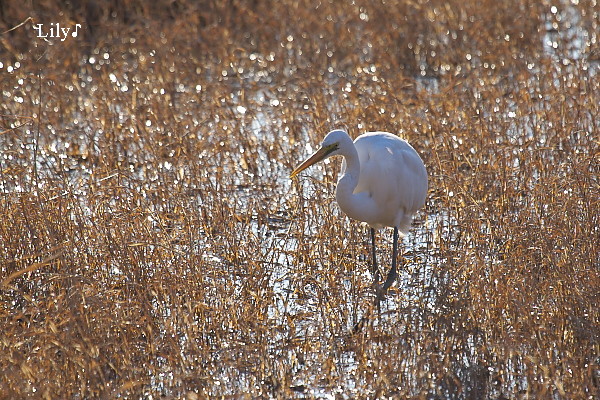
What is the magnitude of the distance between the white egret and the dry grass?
276mm

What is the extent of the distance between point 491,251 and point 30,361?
7.79ft

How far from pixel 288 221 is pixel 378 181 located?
106cm

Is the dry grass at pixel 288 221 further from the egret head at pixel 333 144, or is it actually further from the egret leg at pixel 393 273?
the egret head at pixel 333 144

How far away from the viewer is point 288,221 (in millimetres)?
5789

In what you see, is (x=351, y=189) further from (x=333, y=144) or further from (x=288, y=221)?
(x=288, y=221)

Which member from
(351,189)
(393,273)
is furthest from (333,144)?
(393,273)

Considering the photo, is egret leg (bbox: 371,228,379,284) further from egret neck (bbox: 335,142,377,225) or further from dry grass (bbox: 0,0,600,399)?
egret neck (bbox: 335,142,377,225)

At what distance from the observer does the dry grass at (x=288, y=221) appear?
378cm

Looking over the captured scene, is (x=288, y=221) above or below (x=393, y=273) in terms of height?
above

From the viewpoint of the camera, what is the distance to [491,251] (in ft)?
15.6

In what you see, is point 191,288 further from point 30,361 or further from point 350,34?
point 350,34

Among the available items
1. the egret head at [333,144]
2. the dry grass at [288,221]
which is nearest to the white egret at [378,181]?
the egret head at [333,144]

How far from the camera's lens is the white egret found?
4648 millimetres

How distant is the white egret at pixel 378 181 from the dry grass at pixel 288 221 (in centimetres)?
28
